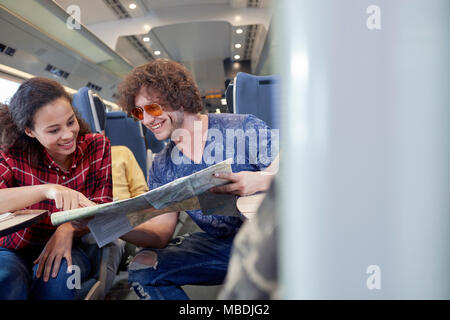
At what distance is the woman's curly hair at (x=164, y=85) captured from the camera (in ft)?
4.31

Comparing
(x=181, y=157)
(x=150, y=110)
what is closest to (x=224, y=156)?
(x=181, y=157)

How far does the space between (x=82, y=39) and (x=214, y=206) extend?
22.4 feet

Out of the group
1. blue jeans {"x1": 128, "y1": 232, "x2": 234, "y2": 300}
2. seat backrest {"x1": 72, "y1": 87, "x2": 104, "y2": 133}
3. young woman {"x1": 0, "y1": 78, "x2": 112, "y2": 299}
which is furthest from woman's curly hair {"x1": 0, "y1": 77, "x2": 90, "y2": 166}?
seat backrest {"x1": 72, "y1": 87, "x2": 104, "y2": 133}

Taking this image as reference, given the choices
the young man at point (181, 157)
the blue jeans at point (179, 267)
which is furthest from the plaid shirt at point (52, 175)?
the blue jeans at point (179, 267)

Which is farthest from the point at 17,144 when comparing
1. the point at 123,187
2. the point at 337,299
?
the point at 337,299

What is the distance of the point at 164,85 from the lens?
1330 millimetres

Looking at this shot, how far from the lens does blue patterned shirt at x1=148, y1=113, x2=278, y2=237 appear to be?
1274mm

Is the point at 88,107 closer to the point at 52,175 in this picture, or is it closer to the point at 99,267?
the point at 52,175

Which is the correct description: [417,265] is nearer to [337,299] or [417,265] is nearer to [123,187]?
[337,299]

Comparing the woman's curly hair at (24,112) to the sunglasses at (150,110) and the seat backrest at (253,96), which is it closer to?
the sunglasses at (150,110)

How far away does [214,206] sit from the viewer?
921 mm

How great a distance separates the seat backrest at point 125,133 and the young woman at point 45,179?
1388 millimetres

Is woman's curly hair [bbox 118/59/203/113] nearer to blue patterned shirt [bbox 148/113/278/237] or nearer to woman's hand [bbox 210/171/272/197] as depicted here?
blue patterned shirt [bbox 148/113/278/237]
